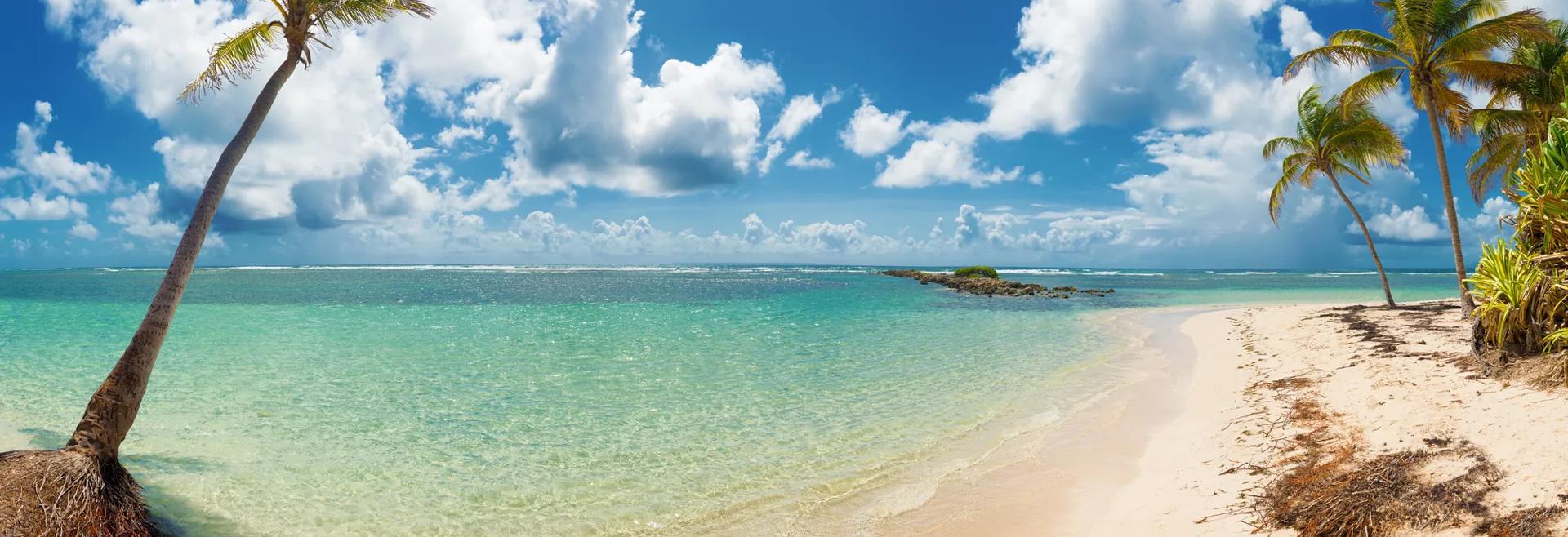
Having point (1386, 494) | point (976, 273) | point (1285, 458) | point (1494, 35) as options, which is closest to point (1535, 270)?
point (1285, 458)

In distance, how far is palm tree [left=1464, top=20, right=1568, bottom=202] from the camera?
18.4 m

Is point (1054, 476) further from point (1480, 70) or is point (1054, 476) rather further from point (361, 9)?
point (1480, 70)

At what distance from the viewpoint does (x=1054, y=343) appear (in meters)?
19.9

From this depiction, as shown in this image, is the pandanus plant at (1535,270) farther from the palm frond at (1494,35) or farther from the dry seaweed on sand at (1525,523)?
the palm frond at (1494,35)

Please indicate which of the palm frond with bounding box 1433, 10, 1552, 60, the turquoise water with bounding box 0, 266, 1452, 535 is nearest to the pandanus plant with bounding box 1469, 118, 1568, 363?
the turquoise water with bounding box 0, 266, 1452, 535

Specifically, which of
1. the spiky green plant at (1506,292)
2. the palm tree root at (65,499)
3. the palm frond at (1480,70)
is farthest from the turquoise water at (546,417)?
the palm frond at (1480,70)

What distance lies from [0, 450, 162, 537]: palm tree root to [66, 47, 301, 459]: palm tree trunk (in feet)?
0.87

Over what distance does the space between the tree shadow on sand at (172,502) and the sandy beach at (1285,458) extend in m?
6.86

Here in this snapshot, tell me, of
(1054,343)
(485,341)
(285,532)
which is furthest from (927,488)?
(485,341)

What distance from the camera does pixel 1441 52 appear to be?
16.7 metres

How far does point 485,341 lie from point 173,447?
1143cm

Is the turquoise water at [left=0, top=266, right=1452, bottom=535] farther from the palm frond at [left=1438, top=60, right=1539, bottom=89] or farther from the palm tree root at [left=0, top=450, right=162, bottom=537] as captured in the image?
the palm frond at [left=1438, top=60, right=1539, bottom=89]

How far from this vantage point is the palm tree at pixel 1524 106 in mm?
18391

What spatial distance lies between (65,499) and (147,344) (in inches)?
71.0
